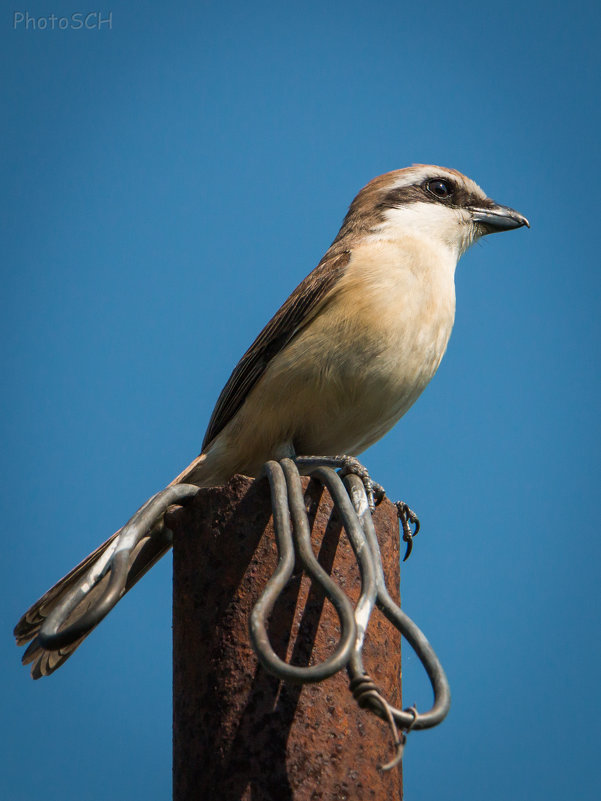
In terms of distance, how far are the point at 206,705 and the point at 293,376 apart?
1.97 m

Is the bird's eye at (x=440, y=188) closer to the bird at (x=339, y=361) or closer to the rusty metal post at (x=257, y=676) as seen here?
the bird at (x=339, y=361)

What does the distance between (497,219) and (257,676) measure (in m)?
3.74

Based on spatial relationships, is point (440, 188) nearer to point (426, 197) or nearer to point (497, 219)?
point (426, 197)

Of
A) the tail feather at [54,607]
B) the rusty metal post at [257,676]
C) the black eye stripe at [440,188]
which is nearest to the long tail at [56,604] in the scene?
the tail feather at [54,607]

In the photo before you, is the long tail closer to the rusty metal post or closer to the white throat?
the rusty metal post

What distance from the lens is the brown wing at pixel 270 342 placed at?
15.0ft

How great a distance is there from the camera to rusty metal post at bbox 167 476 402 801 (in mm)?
2428

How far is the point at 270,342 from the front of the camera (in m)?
4.64

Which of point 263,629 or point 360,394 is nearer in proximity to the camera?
point 263,629

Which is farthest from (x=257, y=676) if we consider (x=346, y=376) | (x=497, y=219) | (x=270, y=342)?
(x=497, y=219)

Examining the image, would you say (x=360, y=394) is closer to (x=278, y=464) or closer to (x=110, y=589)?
(x=278, y=464)

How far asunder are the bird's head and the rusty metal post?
2806mm

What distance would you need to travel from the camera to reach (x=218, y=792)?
243 centimetres

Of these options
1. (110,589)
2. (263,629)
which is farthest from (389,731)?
(110,589)
